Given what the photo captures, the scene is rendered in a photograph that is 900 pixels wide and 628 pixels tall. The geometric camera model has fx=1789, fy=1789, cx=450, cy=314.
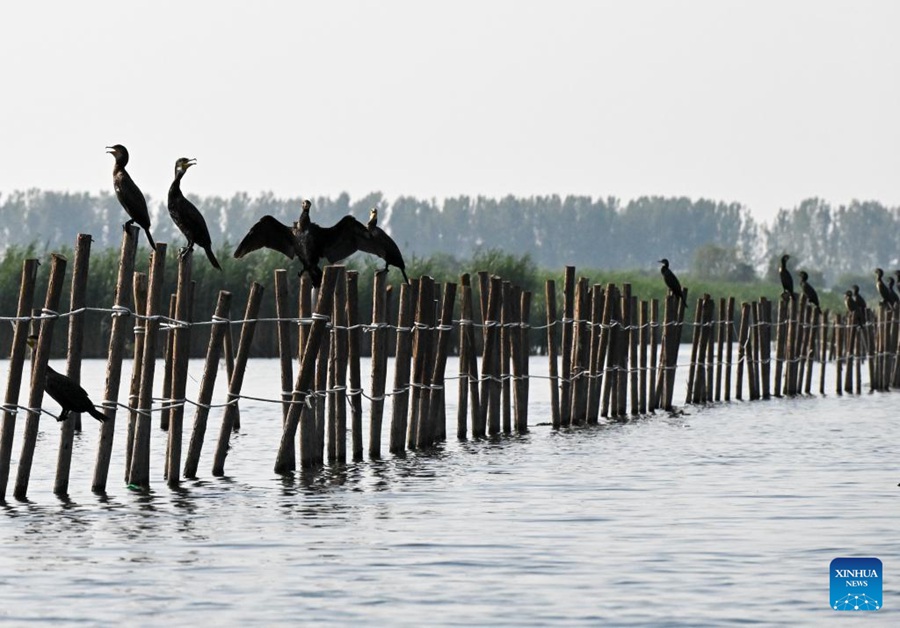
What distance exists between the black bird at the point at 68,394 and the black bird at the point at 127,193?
4.13 feet

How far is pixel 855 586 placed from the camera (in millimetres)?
9977

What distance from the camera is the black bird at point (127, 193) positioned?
14.2 meters

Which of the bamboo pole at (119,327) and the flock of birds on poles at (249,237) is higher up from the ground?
the flock of birds on poles at (249,237)

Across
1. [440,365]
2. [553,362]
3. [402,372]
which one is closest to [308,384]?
[402,372]

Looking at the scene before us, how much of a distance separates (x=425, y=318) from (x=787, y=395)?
14534 millimetres

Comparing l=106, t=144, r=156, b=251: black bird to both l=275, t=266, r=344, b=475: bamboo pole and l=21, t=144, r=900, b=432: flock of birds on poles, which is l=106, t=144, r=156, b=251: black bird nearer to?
l=21, t=144, r=900, b=432: flock of birds on poles

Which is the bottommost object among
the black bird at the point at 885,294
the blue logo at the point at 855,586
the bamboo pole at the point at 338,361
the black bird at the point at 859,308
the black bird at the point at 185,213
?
the blue logo at the point at 855,586

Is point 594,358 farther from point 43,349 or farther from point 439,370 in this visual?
point 43,349

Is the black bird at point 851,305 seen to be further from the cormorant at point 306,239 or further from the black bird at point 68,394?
the black bird at point 68,394

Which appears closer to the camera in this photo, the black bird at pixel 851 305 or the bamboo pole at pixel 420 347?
the bamboo pole at pixel 420 347

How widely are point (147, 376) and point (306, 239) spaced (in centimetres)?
288

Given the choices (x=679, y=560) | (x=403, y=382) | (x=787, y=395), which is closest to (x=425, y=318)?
(x=403, y=382)

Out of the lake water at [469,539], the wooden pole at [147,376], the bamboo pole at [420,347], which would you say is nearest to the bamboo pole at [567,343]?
the lake water at [469,539]

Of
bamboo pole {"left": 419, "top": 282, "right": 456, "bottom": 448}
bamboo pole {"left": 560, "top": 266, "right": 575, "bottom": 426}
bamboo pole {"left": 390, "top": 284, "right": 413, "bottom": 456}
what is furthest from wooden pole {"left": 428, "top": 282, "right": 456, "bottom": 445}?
bamboo pole {"left": 560, "top": 266, "right": 575, "bottom": 426}
